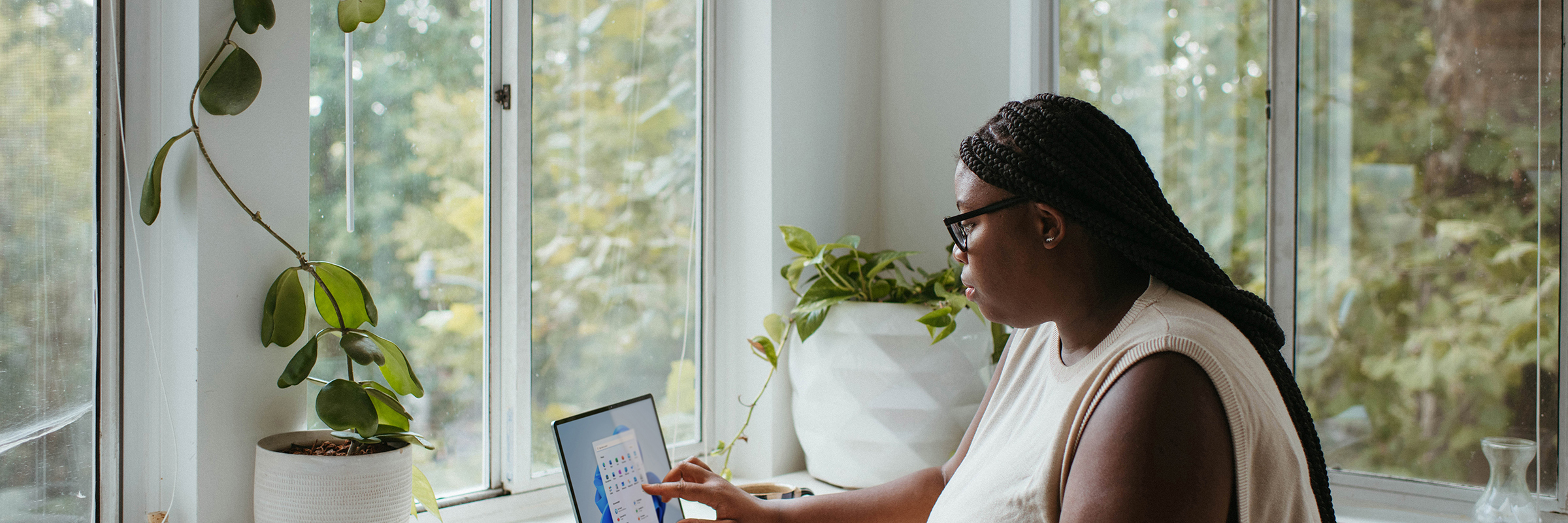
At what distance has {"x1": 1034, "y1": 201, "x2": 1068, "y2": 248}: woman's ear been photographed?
81 centimetres

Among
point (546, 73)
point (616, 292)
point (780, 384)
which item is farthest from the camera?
point (780, 384)

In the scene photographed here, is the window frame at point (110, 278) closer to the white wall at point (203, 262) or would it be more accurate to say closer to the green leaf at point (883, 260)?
the white wall at point (203, 262)

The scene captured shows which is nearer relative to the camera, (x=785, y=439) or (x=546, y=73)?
(x=546, y=73)

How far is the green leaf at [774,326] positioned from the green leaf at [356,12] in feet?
2.79

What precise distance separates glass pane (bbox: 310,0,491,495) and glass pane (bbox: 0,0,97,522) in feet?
0.85

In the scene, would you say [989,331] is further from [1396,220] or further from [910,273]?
[1396,220]

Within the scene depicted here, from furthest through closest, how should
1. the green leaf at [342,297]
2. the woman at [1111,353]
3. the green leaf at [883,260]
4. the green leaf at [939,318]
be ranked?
the green leaf at [883,260]
the green leaf at [939,318]
the green leaf at [342,297]
the woman at [1111,353]

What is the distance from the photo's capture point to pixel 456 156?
147cm

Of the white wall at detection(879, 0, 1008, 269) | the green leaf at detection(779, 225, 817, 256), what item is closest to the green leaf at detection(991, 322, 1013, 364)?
the white wall at detection(879, 0, 1008, 269)

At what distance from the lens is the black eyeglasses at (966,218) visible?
84 centimetres

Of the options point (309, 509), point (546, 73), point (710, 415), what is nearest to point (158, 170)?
point (309, 509)

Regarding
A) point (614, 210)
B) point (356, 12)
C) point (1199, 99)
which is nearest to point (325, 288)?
point (356, 12)

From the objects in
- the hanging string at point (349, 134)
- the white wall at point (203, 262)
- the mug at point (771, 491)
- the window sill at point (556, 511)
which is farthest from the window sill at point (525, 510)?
the hanging string at point (349, 134)

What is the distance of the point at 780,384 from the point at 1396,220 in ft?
3.63
